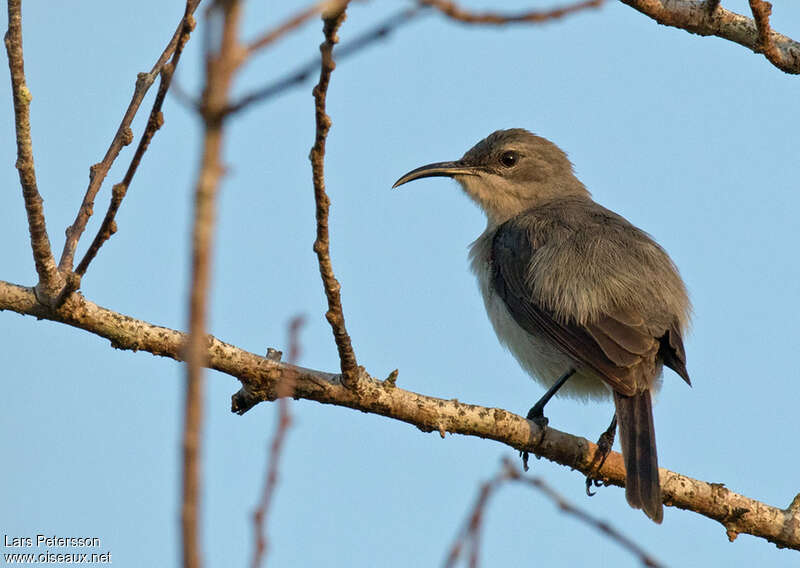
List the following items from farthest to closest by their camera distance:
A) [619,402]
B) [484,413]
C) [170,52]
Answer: [619,402] < [484,413] < [170,52]

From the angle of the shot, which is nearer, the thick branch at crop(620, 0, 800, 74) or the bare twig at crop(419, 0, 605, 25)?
the bare twig at crop(419, 0, 605, 25)

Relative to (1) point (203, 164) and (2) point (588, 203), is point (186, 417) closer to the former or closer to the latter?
(1) point (203, 164)

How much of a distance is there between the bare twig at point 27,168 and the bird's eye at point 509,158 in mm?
5020

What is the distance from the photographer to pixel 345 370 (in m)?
4.56

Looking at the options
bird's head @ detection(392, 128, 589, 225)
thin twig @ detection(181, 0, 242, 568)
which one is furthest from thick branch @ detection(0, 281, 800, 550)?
bird's head @ detection(392, 128, 589, 225)

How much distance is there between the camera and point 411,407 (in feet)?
15.8

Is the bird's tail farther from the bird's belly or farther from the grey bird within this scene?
the bird's belly

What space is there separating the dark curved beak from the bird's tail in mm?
3025

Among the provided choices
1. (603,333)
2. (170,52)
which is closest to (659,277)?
(603,333)

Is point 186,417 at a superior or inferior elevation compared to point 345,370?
inferior

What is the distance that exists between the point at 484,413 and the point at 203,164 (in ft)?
13.1

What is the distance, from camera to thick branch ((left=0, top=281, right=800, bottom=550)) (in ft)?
14.5

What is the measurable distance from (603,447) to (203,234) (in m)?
4.87

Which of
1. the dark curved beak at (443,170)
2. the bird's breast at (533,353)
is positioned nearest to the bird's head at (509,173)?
the dark curved beak at (443,170)
